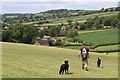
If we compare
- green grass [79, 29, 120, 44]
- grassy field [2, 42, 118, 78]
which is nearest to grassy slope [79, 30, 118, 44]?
green grass [79, 29, 120, 44]

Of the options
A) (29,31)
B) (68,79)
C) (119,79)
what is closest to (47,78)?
A: (68,79)

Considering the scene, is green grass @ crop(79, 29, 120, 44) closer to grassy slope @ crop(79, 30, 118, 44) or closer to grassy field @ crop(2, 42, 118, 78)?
grassy slope @ crop(79, 30, 118, 44)

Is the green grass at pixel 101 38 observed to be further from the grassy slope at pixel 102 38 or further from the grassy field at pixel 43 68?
the grassy field at pixel 43 68

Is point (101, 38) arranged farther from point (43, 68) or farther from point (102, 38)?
point (43, 68)

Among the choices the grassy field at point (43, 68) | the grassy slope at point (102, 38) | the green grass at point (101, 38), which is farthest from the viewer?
the grassy slope at point (102, 38)

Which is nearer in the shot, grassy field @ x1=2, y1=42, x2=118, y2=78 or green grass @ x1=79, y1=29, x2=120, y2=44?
grassy field @ x1=2, y1=42, x2=118, y2=78

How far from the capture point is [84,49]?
54.9 ft

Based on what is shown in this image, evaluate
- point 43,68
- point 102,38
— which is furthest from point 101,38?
point 43,68

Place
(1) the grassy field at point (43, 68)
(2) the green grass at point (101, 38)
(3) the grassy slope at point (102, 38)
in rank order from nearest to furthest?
(1) the grassy field at point (43, 68) → (2) the green grass at point (101, 38) → (3) the grassy slope at point (102, 38)

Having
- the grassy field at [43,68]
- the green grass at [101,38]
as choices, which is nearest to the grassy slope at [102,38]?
the green grass at [101,38]

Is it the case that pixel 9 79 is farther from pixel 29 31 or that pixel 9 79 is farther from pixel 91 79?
pixel 29 31

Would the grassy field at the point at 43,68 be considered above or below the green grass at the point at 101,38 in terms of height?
below

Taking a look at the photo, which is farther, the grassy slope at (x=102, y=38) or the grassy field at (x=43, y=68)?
the grassy slope at (x=102, y=38)

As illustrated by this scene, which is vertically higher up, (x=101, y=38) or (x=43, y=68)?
(x=101, y=38)
